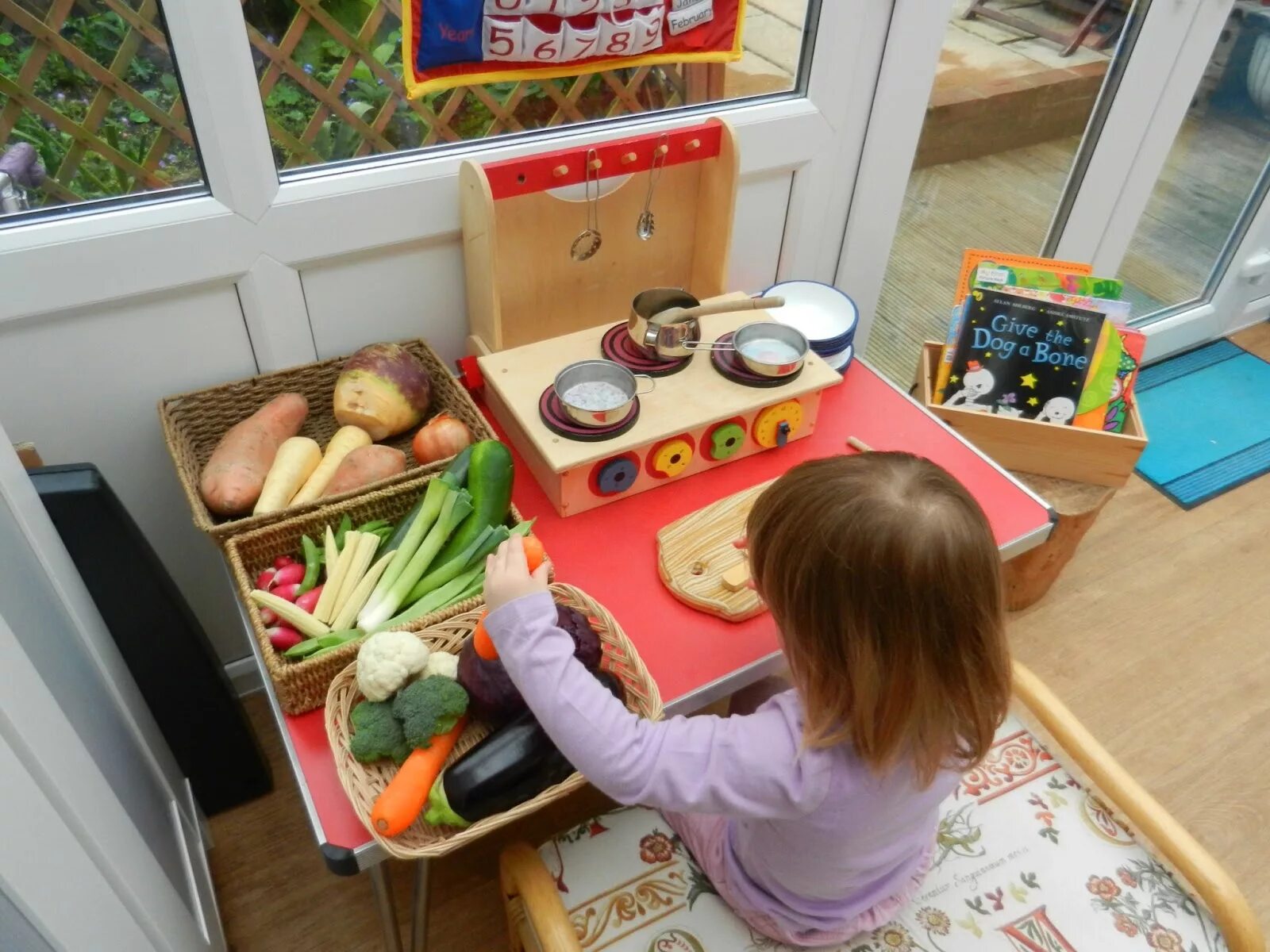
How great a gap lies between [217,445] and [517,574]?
0.51m

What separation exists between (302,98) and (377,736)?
0.76m

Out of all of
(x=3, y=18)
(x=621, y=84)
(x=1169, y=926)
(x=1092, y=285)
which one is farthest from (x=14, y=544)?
(x=1092, y=285)

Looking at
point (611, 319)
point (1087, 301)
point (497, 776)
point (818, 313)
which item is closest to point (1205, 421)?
point (1087, 301)

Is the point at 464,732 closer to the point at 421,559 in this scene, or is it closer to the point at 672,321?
the point at 421,559

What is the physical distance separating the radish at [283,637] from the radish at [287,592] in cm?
3

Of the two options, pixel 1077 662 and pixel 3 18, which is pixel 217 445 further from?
pixel 1077 662

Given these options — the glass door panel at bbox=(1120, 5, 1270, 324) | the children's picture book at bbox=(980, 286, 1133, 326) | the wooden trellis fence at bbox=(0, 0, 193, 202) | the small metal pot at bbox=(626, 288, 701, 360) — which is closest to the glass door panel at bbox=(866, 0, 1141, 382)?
the glass door panel at bbox=(1120, 5, 1270, 324)

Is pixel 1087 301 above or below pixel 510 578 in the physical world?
below

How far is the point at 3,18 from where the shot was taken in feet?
2.99

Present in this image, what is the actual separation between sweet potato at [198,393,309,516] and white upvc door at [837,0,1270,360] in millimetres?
968

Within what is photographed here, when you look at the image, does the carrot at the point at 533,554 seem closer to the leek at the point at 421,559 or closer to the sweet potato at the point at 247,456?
the leek at the point at 421,559

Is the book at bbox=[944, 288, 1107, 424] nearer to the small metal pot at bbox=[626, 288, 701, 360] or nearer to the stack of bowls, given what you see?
the stack of bowls

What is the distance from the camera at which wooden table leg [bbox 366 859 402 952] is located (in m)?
0.93

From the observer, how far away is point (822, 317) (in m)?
1.38
